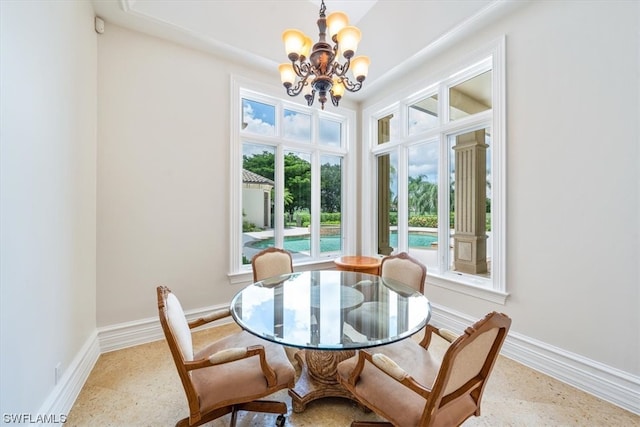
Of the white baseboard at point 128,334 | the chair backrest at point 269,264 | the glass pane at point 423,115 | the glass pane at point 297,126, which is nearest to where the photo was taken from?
the white baseboard at point 128,334

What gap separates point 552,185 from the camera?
225cm

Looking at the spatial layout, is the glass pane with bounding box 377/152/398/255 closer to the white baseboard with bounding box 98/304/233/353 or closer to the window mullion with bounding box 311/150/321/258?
the window mullion with bounding box 311/150/321/258

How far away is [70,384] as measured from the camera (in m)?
1.85

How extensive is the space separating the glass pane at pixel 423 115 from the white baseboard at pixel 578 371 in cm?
257

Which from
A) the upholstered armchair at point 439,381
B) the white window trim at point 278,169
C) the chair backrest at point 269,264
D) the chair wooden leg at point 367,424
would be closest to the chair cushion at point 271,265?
the chair backrest at point 269,264

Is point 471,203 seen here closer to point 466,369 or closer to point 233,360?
point 466,369

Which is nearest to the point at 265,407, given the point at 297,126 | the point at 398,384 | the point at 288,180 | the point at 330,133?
the point at 398,384

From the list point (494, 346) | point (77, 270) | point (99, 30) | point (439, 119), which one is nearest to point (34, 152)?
point (77, 270)

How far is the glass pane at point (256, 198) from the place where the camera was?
3533 mm

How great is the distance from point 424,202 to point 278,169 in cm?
211

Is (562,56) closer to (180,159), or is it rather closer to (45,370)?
(180,159)

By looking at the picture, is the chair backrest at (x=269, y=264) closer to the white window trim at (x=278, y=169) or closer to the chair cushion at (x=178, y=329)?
the white window trim at (x=278, y=169)

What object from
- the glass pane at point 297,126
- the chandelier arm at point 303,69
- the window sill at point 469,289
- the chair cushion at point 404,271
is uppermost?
the glass pane at point 297,126

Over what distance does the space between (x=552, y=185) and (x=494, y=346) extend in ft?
5.86
